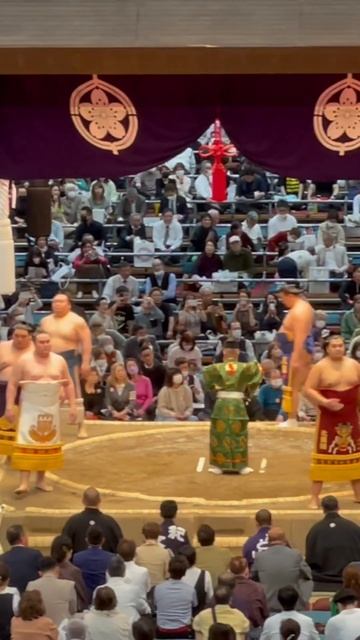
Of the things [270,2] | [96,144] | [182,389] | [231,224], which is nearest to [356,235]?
[231,224]

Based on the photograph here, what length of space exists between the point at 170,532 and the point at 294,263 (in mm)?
5174

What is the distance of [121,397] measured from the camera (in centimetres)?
912

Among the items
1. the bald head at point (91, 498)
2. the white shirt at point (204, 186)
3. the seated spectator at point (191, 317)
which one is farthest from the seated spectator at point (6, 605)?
the white shirt at point (204, 186)

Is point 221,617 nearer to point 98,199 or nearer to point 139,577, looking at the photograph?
point 139,577

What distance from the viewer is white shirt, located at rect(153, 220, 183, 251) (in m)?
11.9

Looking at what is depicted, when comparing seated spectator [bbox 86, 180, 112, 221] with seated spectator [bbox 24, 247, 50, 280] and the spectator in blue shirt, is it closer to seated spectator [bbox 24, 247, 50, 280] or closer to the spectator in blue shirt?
seated spectator [bbox 24, 247, 50, 280]

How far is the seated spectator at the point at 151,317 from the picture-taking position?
34.8ft

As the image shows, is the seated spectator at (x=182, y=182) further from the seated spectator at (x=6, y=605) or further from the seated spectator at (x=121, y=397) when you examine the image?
the seated spectator at (x=6, y=605)

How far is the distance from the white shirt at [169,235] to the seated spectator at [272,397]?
287cm

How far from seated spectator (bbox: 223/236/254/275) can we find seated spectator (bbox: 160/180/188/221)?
1019 millimetres

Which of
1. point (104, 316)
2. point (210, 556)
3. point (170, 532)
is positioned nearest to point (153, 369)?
point (104, 316)

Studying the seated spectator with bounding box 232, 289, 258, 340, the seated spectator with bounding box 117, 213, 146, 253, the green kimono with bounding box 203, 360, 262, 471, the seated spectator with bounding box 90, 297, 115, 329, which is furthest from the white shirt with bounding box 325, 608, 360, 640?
the seated spectator with bounding box 117, 213, 146, 253

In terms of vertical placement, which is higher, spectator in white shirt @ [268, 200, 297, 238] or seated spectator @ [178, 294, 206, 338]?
spectator in white shirt @ [268, 200, 297, 238]

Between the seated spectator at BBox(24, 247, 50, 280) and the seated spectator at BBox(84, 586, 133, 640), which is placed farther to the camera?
the seated spectator at BBox(24, 247, 50, 280)
